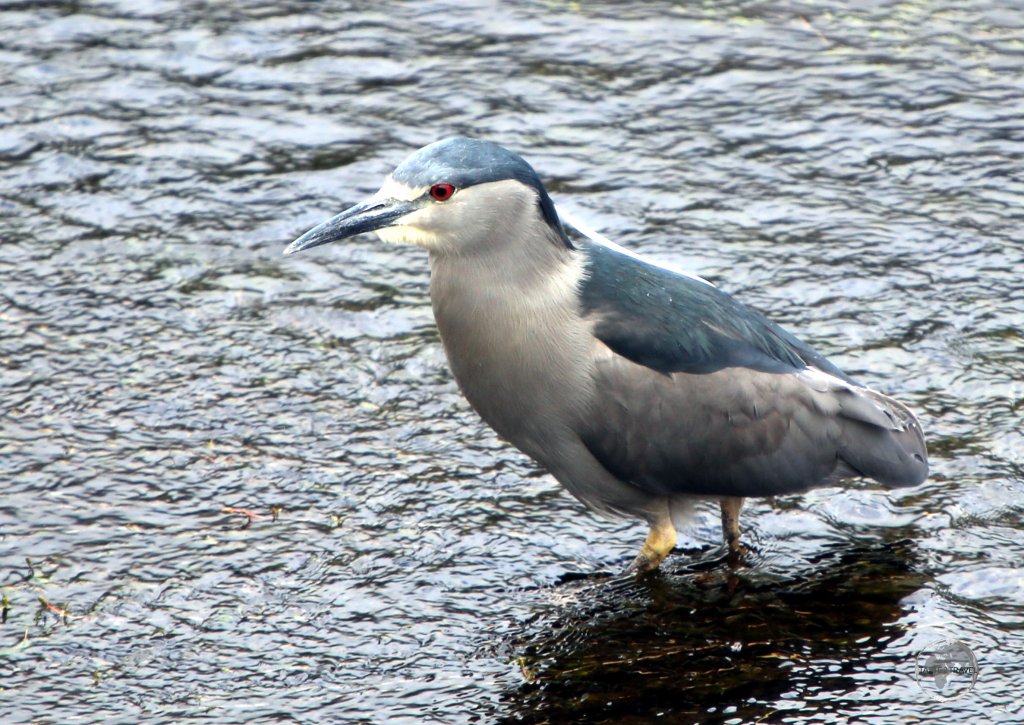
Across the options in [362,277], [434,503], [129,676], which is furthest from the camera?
[362,277]

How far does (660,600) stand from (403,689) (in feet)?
3.51

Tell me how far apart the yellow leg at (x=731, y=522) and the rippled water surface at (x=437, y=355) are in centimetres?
8

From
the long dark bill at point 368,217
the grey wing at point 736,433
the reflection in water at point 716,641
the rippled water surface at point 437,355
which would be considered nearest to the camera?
the reflection in water at point 716,641

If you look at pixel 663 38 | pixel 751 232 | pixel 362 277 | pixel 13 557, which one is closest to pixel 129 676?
pixel 13 557

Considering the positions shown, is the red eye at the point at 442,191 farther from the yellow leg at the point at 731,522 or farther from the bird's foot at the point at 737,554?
the bird's foot at the point at 737,554

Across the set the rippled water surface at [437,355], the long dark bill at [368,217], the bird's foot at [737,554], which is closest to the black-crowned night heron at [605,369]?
the long dark bill at [368,217]

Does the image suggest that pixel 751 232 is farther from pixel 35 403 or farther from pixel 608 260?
pixel 35 403

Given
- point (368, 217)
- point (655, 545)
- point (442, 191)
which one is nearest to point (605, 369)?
point (655, 545)

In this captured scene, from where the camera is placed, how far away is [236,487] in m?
5.78

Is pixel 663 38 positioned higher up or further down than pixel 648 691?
higher up

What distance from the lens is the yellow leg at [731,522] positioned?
17.8 feet

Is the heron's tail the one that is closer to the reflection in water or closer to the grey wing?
the grey wing

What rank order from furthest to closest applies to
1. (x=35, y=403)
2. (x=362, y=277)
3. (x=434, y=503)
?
(x=362, y=277) → (x=35, y=403) → (x=434, y=503)

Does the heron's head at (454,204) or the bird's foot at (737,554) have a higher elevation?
the heron's head at (454,204)
